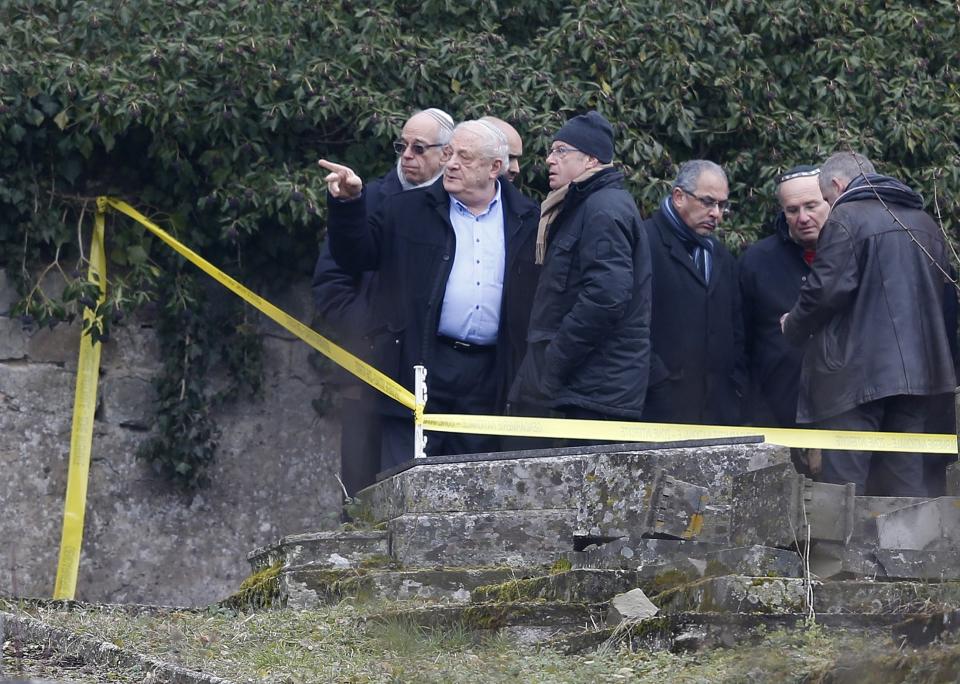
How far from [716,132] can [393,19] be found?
172cm

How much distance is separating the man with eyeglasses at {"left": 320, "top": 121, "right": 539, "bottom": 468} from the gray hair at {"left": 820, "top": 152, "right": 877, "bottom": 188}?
122 cm

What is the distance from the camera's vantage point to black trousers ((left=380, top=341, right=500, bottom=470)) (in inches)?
290

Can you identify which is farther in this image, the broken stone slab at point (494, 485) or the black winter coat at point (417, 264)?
the black winter coat at point (417, 264)

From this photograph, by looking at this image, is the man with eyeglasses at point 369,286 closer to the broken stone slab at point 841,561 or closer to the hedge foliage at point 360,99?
the hedge foliage at point 360,99

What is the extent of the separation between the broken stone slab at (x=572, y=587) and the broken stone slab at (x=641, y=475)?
1.10 feet

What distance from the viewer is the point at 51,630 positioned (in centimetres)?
525

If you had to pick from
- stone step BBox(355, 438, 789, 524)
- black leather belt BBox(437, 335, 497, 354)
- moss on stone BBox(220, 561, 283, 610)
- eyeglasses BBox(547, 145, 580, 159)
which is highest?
eyeglasses BBox(547, 145, 580, 159)

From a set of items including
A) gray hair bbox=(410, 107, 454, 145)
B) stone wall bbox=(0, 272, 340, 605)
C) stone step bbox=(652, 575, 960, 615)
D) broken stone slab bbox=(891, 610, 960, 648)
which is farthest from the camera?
stone wall bbox=(0, 272, 340, 605)

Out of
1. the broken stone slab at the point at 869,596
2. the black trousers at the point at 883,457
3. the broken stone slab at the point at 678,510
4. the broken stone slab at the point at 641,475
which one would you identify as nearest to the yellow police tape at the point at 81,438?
the broken stone slab at the point at 641,475

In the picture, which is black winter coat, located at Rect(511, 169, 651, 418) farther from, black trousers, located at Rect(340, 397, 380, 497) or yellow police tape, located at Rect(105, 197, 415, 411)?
black trousers, located at Rect(340, 397, 380, 497)

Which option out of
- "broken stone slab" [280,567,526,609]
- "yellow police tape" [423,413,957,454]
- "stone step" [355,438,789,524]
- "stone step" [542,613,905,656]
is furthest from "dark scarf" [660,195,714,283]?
"stone step" [542,613,905,656]

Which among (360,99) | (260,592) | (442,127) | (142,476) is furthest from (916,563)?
(142,476)

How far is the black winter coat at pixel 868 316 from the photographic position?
22.3 feet

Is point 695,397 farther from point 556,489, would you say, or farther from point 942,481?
point 556,489
